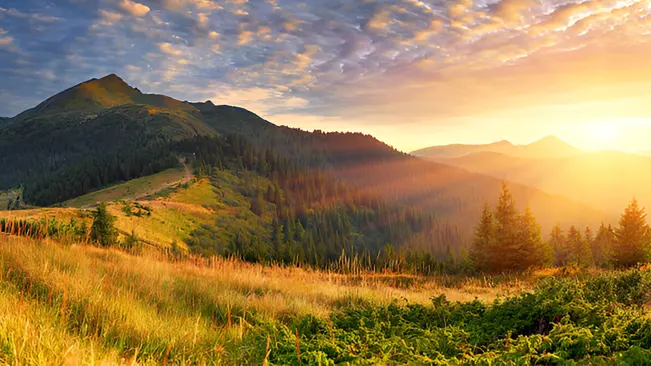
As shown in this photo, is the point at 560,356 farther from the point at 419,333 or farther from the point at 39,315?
the point at 39,315

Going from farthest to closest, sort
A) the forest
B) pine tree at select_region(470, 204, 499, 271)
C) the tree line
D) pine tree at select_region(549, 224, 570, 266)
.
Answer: pine tree at select_region(549, 224, 570, 266) < the forest < pine tree at select_region(470, 204, 499, 271) < the tree line

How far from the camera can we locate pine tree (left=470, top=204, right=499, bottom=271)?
1305 inches

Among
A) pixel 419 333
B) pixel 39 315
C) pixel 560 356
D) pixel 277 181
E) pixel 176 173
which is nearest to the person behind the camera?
pixel 560 356

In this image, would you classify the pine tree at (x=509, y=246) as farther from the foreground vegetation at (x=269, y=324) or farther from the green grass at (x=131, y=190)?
the green grass at (x=131, y=190)

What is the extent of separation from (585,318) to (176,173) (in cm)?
11857

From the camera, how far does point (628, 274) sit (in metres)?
8.04

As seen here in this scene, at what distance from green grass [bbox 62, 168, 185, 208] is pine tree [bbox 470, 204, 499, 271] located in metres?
64.7

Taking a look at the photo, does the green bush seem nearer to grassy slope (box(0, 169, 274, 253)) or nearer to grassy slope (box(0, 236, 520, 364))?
grassy slope (box(0, 236, 520, 364))

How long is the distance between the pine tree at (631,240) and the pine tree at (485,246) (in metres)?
10.5

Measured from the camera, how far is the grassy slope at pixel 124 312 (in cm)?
368

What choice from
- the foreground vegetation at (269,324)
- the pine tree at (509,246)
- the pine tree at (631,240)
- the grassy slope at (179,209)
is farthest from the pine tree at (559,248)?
the grassy slope at (179,209)

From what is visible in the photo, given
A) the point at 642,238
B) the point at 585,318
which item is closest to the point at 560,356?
the point at 585,318

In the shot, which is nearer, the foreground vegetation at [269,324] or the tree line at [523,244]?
the foreground vegetation at [269,324]

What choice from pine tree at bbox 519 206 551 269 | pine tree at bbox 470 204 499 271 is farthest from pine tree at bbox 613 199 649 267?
pine tree at bbox 470 204 499 271
